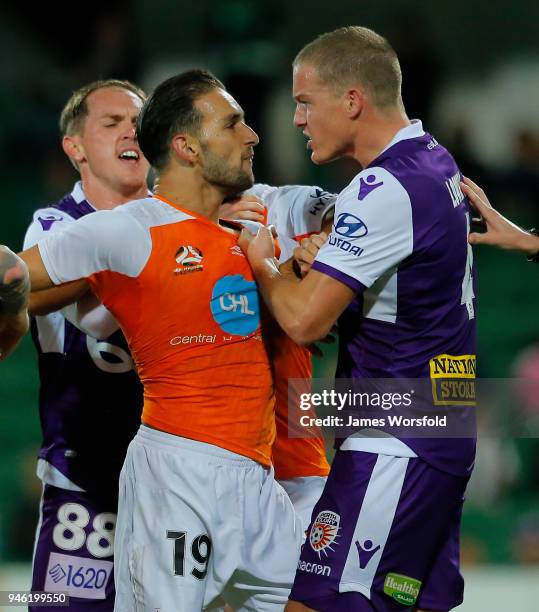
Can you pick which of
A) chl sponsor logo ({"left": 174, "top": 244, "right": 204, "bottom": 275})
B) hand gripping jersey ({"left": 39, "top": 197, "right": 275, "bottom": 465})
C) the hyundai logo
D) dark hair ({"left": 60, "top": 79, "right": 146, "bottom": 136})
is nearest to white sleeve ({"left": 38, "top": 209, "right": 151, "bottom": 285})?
hand gripping jersey ({"left": 39, "top": 197, "right": 275, "bottom": 465})

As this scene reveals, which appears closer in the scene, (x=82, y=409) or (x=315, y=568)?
(x=315, y=568)

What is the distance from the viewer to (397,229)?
338cm

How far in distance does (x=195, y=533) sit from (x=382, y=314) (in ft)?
3.07

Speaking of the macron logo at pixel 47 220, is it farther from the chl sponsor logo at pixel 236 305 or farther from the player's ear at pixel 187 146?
the chl sponsor logo at pixel 236 305

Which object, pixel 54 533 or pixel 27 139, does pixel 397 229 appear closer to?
pixel 54 533

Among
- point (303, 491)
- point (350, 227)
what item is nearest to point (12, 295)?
point (350, 227)

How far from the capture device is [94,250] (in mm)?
3318

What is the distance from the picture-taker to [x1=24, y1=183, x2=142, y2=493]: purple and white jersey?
13.7ft

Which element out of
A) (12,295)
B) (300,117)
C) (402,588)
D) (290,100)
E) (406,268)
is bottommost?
(402,588)

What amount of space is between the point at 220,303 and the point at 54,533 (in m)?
1.39

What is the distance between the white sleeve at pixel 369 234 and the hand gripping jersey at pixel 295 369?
2.16 ft

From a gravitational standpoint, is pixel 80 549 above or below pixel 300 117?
below

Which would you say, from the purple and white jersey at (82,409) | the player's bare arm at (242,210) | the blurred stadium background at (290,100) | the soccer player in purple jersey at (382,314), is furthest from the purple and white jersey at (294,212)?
the blurred stadium background at (290,100)
